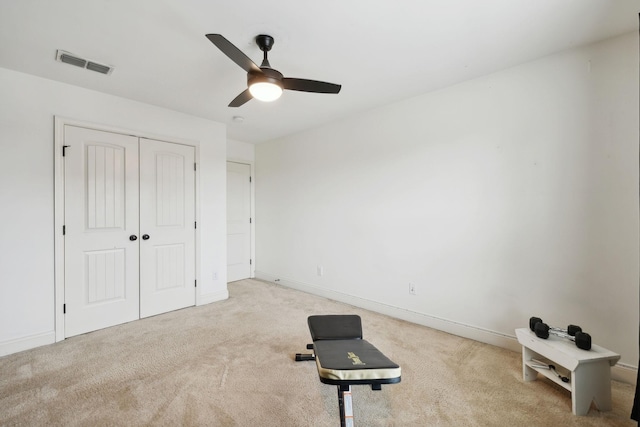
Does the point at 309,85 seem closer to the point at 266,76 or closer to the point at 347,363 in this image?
the point at 266,76

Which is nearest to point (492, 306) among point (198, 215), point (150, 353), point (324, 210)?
point (324, 210)

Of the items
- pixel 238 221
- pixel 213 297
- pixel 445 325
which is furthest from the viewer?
pixel 238 221

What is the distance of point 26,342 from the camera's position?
2.41 m

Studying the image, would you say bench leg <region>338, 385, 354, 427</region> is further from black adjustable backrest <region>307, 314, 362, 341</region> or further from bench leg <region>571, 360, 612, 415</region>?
bench leg <region>571, 360, 612, 415</region>

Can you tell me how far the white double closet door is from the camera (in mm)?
2697

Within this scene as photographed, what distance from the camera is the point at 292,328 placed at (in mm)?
2842

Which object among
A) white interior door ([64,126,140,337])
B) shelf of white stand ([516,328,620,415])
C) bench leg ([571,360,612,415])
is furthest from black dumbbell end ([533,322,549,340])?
white interior door ([64,126,140,337])

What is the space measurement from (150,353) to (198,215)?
5.71 ft

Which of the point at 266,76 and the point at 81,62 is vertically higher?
the point at 81,62

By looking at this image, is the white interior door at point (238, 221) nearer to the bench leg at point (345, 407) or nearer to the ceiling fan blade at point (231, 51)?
the ceiling fan blade at point (231, 51)

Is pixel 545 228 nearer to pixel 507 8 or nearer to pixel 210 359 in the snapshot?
pixel 507 8

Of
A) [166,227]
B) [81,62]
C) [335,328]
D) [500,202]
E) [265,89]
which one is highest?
[81,62]

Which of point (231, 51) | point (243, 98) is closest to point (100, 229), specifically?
point (243, 98)

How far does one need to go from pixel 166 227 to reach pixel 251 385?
2276 mm
